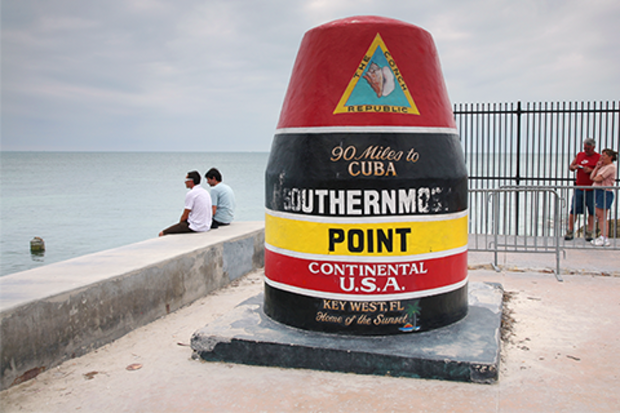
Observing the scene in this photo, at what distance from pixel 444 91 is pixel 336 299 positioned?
2.22 meters

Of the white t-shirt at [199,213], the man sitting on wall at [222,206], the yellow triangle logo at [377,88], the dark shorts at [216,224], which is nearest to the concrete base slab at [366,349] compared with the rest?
the yellow triangle logo at [377,88]

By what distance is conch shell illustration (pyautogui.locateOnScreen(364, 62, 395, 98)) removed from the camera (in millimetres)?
4250

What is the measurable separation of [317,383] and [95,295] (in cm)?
233

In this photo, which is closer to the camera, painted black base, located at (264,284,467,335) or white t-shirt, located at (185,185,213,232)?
painted black base, located at (264,284,467,335)

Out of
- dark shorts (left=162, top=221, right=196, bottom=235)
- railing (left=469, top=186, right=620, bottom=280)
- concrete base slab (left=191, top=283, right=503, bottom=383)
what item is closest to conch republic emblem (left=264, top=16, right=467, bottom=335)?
concrete base slab (left=191, top=283, right=503, bottom=383)

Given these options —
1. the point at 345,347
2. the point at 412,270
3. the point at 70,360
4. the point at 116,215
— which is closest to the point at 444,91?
the point at 412,270

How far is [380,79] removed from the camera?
4.28 meters

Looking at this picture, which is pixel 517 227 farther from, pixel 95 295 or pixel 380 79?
pixel 95 295

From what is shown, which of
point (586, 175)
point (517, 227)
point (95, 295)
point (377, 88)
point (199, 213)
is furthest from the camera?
point (586, 175)

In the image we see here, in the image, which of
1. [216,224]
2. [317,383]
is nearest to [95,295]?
[317,383]

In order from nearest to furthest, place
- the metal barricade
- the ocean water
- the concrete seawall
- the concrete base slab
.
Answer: the concrete base slab < the concrete seawall < the metal barricade < the ocean water

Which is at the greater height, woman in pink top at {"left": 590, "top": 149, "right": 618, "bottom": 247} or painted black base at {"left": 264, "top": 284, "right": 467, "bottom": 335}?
woman in pink top at {"left": 590, "top": 149, "right": 618, "bottom": 247}

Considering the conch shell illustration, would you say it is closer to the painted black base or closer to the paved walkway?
the painted black base

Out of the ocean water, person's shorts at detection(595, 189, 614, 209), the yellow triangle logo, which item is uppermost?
the yellow triangle logo
